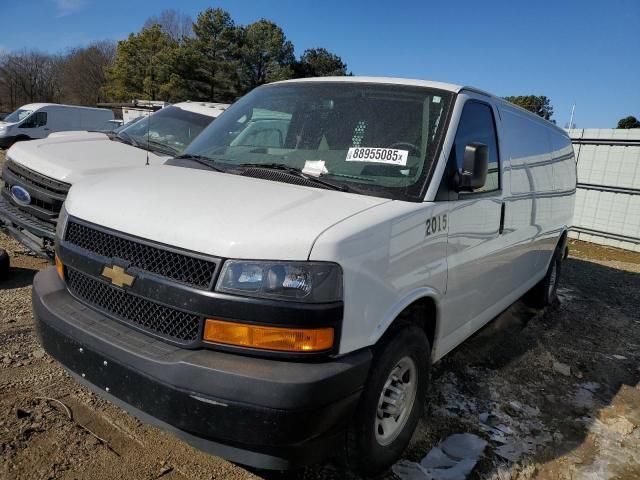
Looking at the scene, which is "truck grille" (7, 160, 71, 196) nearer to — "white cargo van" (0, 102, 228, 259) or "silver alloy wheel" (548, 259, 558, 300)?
"white cargo van" (0, 102, 228, 259)

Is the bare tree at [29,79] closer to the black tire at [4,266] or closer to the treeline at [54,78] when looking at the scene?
the treeline at [54,78]

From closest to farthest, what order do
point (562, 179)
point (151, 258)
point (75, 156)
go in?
1. point (151, 258)
2. point (75, 156)
3. point (562, 179)

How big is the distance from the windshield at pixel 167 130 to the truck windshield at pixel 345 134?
2798mm

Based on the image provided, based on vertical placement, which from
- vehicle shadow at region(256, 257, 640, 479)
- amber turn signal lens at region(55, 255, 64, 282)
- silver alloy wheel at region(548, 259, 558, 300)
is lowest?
vehicle shadow at region(256, 257, 640, 479)

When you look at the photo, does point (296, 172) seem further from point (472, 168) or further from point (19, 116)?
point (19, 116)

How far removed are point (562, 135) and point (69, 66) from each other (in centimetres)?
7383

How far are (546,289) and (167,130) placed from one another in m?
5.22

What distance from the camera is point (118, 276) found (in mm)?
2350

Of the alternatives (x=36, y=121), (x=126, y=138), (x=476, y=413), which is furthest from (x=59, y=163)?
(x=36, y=121)

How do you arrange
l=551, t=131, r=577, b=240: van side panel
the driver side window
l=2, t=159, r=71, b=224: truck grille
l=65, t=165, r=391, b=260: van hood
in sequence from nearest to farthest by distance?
l=65, t=165, r=391, b=260: van hood < l=2, t=159, r=71, b=224: truck grille < l=551, t=131, r=577, b=240: van side panel < the driver side window

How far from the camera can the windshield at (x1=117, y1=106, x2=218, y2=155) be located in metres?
6.35

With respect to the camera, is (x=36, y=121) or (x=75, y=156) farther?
(x=36, y=121)

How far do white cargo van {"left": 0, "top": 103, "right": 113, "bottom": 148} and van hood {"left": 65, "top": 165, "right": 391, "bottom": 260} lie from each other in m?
20.2

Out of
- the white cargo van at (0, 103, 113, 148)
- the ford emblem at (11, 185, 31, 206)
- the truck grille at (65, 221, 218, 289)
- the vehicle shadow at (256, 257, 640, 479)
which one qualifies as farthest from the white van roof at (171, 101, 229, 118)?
the white cargo van at (0, 103, 113, 148)
